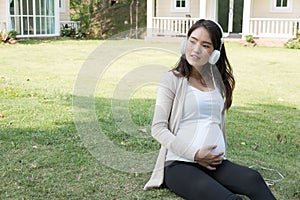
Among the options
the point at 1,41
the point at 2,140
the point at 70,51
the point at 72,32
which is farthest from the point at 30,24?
the point at 2,140

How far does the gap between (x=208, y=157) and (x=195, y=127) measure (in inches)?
9.7

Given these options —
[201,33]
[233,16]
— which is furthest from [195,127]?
[233,16]

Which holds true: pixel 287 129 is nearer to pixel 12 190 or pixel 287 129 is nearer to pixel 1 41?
pixel 12 190

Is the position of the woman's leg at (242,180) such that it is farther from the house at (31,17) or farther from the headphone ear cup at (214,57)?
the house at (31,17)

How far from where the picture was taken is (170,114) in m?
2.78

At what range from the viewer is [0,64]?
9.77 metres

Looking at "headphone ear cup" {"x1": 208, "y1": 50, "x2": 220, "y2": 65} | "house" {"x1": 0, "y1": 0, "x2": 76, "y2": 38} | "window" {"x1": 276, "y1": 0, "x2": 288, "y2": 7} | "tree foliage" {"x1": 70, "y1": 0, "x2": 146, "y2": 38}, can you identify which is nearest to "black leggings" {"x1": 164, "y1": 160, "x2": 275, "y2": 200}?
"headphone ear cup" {"x1": 208, "y1": 50, "x2": 220, "y2": 65}

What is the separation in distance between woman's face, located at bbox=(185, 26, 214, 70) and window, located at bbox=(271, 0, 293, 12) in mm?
16928

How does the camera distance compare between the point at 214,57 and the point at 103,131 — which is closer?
the point at 214,57

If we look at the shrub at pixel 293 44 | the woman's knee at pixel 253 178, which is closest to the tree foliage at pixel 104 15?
the shrub at pixel 293 44

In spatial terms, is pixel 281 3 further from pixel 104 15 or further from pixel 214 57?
pixel 214 57

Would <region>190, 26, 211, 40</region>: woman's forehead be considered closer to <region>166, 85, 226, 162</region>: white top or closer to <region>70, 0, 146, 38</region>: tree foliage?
<region>166, 85, 226, 162</region>: white top

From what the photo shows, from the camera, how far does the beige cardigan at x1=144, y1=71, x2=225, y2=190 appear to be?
2.68m

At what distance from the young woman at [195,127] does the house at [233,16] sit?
12.7 meters
